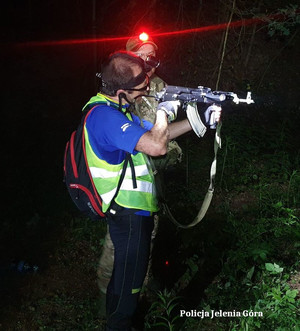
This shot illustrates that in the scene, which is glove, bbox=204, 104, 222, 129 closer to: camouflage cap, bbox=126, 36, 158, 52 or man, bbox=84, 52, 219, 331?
man, bbox=84, 52, 219, 331

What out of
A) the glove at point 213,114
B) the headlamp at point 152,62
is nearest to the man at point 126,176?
the glove at point 213,114

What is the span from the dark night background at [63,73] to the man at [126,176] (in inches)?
57.5

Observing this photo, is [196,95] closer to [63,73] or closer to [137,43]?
[137,43]

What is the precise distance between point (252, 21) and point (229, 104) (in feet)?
6.20

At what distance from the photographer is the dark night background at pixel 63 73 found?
14.9 feet

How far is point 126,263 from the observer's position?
2357 millimetres

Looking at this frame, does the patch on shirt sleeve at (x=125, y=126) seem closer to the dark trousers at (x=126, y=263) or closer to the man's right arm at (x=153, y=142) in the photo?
the man's right arm at (x=153, y=142)

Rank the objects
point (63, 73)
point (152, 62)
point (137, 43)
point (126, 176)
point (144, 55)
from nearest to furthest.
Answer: point (126, 176) < point (152, 62) < point (144, 55) < point (137, 43) < point (63, 73)

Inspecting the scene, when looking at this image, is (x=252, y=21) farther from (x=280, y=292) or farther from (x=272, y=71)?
(x=280, y=292)

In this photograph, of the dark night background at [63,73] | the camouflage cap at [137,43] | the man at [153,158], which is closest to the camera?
the man at [153,158]

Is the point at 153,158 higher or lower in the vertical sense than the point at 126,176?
higher

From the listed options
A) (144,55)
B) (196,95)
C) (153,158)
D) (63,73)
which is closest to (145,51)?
(144,55)

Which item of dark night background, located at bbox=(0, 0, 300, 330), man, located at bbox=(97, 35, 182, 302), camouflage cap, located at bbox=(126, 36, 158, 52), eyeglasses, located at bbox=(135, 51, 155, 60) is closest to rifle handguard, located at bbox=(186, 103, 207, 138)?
man, located at bbox=(97, 35, 182, 302)

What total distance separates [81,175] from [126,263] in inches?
25.4
